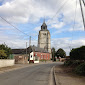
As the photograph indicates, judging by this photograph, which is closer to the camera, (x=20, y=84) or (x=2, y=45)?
(x=20, y=84)

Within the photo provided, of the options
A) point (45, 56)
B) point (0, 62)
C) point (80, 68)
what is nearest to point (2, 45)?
point (0, 62)

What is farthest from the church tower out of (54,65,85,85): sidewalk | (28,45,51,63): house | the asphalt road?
(54,65,85,85): sidewalk

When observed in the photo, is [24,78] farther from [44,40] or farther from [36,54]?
[44,40]

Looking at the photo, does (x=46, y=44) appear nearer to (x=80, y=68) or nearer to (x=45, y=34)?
(x=45, y=34)

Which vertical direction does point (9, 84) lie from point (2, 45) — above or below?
below

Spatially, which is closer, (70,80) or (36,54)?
(70,80)

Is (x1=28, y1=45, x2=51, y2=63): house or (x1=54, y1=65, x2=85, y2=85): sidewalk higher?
(x1=28, y1=45, x2=51, y2=63): house

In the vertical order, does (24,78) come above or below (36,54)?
below

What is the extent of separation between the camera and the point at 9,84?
8.85 metres

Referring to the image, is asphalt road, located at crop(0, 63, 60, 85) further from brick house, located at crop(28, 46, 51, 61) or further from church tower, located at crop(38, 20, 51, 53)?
church tower, located at crop(38, 20, 51, 53)

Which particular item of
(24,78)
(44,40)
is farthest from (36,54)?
(24,78)

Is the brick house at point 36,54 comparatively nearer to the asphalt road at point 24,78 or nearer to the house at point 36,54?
the house at point 36,54

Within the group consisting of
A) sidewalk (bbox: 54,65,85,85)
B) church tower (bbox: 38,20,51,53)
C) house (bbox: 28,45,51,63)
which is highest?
church tower (bbox: 38,20,51,53)

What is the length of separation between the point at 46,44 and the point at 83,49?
87777 millimetres
